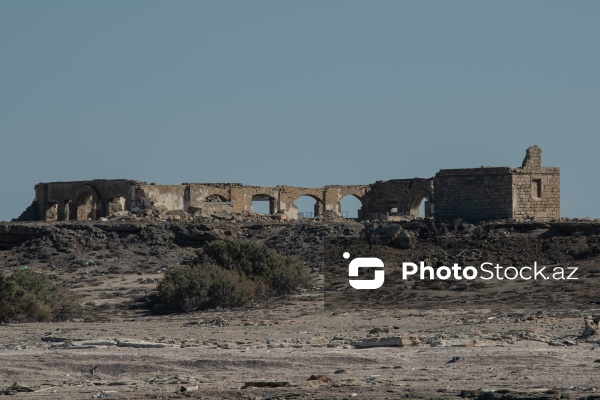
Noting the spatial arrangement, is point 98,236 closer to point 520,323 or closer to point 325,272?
point 325,272

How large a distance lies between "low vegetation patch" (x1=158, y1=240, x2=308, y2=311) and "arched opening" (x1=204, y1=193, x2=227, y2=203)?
12.9m

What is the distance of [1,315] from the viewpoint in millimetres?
23750

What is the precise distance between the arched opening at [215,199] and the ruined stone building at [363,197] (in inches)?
1.4

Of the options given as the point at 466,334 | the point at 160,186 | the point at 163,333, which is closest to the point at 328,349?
the point at 466,334

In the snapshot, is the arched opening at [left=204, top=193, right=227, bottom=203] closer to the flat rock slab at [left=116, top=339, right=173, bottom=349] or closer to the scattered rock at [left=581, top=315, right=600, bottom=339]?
the flat rock slab at [left=116, top=339, right=173, bottom=349]

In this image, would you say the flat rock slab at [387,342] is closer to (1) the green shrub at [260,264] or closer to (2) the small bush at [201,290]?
(2) the small bush at [201,290]

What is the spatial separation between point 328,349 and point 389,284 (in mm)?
10500

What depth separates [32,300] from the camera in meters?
24.3

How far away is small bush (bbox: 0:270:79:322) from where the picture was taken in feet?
78.7

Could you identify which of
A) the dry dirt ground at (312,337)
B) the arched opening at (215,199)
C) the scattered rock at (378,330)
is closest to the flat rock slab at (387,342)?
the dry dirt ground at (312,337)

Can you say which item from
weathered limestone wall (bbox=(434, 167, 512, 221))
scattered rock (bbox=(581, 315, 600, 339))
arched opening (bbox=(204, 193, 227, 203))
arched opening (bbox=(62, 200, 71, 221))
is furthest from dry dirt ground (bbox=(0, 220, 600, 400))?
arched opening (bbox=(204, 193, 227, 203))

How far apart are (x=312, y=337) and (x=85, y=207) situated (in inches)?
1015

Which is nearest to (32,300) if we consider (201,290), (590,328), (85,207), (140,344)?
(201,290)

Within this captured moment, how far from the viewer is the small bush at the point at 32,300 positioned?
24000 millimetres
